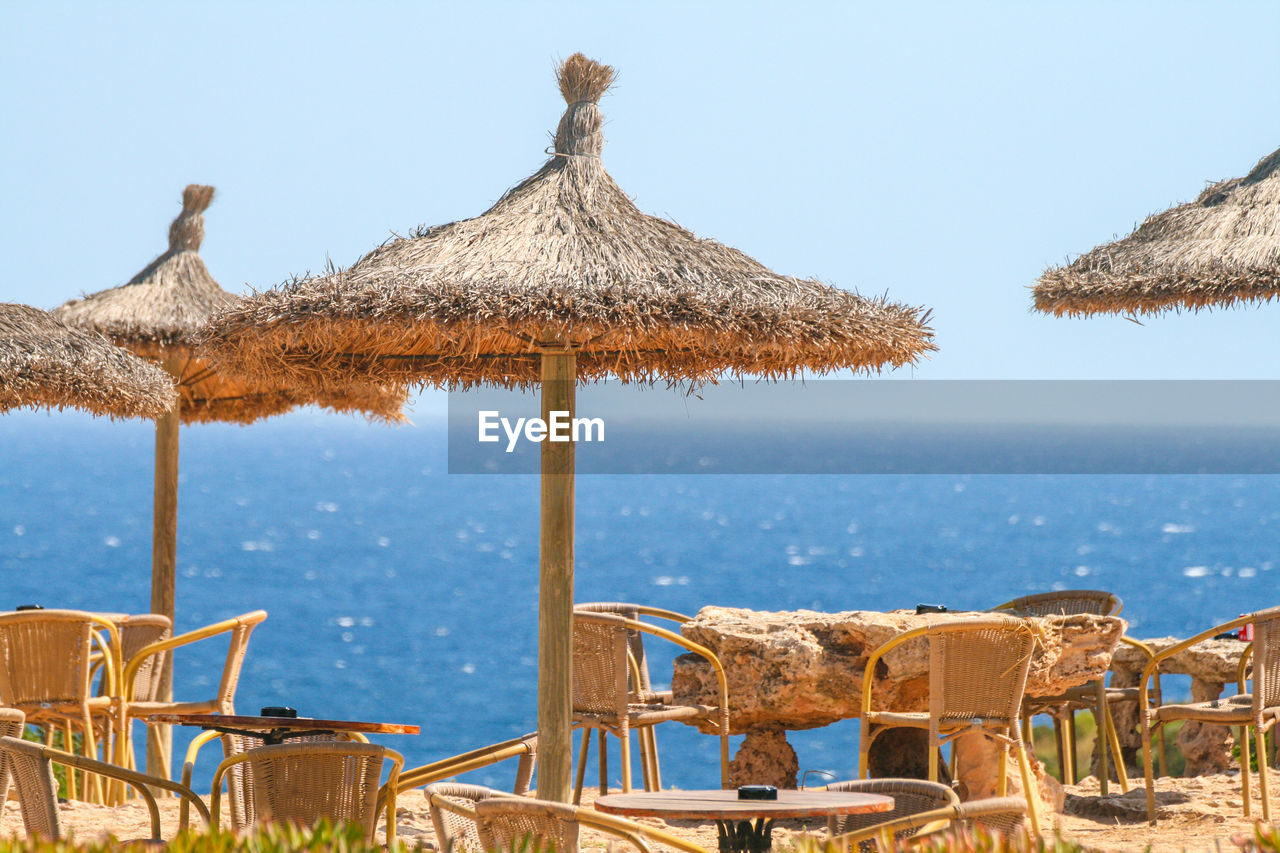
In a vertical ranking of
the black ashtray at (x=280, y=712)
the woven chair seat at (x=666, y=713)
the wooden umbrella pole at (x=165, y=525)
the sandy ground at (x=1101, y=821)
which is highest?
the wooden umbrella pole at (x=165, y=525)

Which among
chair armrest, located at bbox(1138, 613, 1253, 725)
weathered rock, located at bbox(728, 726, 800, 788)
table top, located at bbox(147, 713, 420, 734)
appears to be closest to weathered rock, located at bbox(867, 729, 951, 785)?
weathered rock, located at bbox(728, 726, 800, 788)

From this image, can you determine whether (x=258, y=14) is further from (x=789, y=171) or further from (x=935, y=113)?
(x=935, y=113)

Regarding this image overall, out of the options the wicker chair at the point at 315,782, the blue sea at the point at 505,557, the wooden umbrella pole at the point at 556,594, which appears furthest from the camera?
the blue sea at the point at 505,557

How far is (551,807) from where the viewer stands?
Answer: 10.8 feet

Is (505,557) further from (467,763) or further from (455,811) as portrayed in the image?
(455,811)

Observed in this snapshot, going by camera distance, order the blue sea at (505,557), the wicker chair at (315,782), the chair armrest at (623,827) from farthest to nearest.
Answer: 1. the blue sea at (505,557)
2. the wicker chair at (315,782)
3. the chair armrest at (623,827)

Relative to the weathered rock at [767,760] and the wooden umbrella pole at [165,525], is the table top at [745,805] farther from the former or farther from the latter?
the wooden umbrella pole at [165,525]

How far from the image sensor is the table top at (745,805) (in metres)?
3.64

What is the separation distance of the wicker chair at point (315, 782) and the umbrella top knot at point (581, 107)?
254 cm

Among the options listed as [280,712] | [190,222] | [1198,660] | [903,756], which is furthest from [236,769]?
[190,222]

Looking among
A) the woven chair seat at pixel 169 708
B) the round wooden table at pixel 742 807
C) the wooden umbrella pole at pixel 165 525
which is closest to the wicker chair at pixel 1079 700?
the round wooden table at pixel 742 807

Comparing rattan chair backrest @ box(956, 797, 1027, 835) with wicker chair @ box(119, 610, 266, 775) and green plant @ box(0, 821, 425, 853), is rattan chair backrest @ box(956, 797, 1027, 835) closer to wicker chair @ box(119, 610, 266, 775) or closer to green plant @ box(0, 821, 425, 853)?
green plant @ box(0, 821, 425, 853)

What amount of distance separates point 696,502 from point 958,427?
290ft

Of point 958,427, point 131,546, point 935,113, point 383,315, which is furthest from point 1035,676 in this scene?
point 958,427
